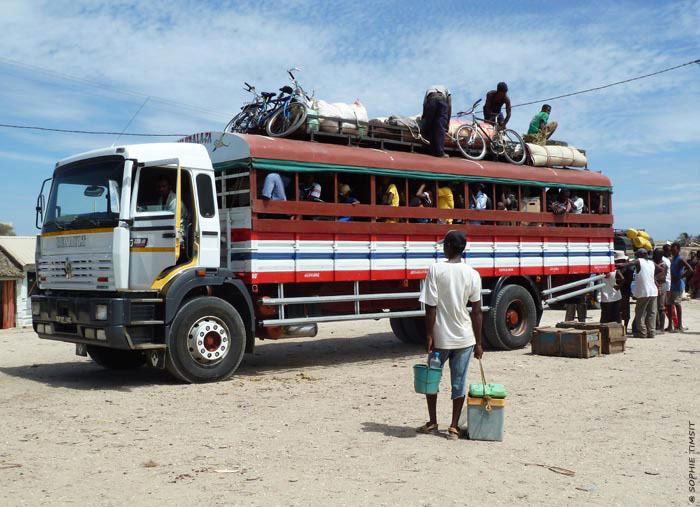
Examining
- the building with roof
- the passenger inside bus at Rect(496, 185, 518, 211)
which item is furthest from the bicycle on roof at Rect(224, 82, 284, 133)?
the building with roof

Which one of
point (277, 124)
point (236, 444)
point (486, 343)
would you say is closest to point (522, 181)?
point (486, 343)

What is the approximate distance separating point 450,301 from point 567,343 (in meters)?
6.21

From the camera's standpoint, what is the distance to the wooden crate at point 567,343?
1161cm

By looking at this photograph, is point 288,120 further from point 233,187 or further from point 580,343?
point 580,343

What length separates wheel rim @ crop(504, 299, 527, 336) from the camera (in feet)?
43.0

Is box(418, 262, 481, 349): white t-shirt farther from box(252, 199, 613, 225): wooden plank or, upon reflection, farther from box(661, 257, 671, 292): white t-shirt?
box(661, 257, 671, 292): white t-shirt

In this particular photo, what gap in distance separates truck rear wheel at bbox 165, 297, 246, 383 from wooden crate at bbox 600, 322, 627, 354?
6.14 meters

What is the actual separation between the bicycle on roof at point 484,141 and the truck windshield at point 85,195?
622 cm

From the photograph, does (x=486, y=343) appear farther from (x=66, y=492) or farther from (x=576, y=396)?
(x=66, y=492)

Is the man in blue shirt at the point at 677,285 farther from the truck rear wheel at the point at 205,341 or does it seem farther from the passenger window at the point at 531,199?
the truck rear wheel at the point at 205,341

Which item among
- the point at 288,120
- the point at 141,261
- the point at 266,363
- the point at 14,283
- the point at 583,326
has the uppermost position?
the point at 288,120

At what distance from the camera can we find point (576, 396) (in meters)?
8.41

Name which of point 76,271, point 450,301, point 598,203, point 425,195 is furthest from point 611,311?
point 76,271

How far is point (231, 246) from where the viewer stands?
975 centimetres
